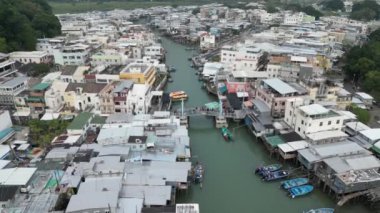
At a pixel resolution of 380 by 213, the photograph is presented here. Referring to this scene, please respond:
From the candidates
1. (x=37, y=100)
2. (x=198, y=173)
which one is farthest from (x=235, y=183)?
(x=37, y=100)

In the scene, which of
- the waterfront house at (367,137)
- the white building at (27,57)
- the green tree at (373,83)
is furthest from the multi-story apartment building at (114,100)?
the green tree at (373,83)

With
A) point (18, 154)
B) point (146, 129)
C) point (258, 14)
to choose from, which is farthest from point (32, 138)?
point (258, 14)

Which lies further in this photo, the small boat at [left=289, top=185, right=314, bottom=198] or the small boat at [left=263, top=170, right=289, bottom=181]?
the small boat at [left=263, top=170, right=289, bottom=181]

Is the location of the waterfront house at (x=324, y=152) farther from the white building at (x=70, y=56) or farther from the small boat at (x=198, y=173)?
the white building at (x=70, y=56)

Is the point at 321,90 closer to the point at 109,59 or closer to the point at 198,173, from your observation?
the point at 198,173

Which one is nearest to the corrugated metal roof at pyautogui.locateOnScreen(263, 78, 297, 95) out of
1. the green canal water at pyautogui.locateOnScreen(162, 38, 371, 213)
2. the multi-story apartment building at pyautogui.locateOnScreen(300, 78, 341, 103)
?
the multi-story apartment building at pyautogui.locateOnScreen(300, 78, 341, 103)

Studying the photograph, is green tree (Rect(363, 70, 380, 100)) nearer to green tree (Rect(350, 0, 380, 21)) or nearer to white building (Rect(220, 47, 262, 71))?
white building (Rect(220, 47, 262, 71))
